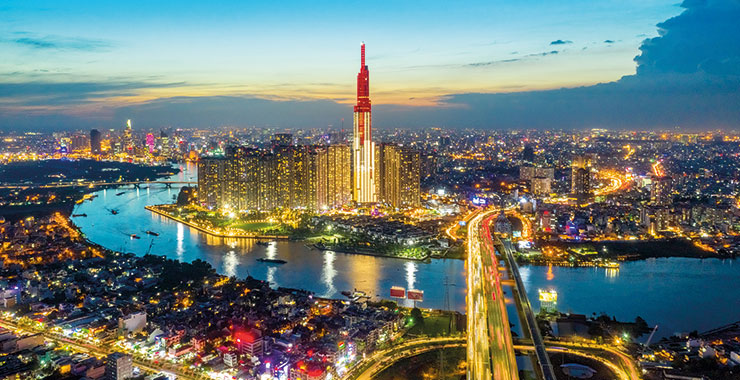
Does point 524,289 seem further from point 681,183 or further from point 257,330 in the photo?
point 681,183

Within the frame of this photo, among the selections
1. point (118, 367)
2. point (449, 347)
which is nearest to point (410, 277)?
point (449, 347)

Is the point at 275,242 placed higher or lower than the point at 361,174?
lower

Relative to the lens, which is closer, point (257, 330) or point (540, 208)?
point (257, 330)

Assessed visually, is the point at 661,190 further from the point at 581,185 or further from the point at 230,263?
the point at 230,263

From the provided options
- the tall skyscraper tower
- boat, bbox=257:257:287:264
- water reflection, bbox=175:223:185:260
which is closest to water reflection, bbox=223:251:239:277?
boat, bbox=257:257:287:264

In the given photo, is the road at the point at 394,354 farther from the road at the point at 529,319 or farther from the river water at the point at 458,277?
the river water at the point at 458,277

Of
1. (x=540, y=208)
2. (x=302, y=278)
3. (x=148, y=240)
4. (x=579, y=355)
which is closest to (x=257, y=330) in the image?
(x=302, y=278)

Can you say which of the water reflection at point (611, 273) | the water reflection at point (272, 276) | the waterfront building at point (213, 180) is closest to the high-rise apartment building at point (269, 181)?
the waterfront building at point (213, 180)
